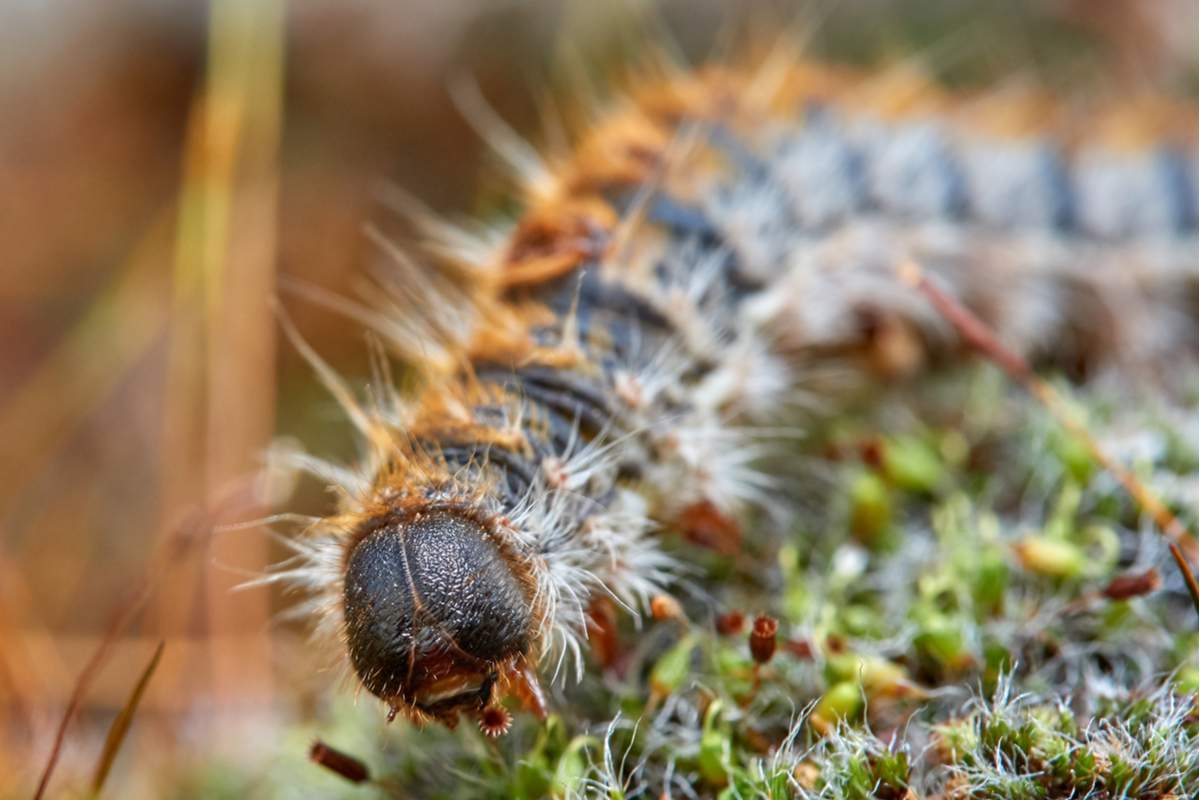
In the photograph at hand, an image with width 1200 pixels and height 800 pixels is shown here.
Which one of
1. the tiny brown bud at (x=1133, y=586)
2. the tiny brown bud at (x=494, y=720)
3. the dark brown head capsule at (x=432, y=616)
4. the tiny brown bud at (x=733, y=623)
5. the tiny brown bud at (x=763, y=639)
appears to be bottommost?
the tiny brown bud at (x=1133, y=586)

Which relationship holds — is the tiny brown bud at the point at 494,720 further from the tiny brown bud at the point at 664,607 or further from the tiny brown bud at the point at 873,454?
the tiny brown bud at the point at 873,454

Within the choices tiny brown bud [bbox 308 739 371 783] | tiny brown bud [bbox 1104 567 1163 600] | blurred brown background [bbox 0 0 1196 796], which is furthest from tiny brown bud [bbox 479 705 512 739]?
blurred brown background [bbox 0 0 1196 796]

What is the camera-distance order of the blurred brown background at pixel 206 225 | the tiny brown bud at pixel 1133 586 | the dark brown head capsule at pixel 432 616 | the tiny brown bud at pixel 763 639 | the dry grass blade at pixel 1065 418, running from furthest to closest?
the blurred brown background at pixel 206 225
the dry grass blade at pixel 1065 418
the tiny brown bud at pixel 1133 586
the tiny brown bud at pixel 763 639
the dark brown head capsule at pixel 432 616

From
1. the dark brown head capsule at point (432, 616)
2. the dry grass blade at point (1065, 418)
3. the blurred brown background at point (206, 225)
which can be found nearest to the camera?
the dark brown head capsule at point (432, 616)

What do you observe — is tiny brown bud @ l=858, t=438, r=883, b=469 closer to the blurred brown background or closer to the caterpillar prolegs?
the caterpillar prolegs

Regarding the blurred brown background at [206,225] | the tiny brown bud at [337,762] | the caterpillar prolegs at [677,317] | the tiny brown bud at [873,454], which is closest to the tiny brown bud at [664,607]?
the caterpillar prolegs at [677,317]

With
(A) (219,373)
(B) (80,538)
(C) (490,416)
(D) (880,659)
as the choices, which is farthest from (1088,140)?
(B) (80,538)

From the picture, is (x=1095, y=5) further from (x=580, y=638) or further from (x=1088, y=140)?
(x=580, y=638)
